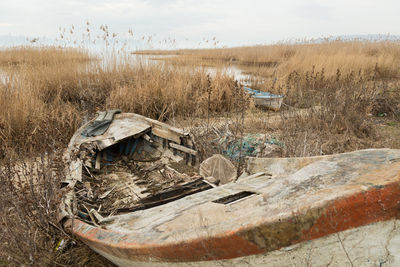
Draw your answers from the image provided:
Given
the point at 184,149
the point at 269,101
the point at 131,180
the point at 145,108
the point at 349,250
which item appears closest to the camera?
the point at 349,250

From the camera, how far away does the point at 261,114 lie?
7.81 m

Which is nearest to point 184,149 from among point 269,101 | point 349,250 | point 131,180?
point 131,180

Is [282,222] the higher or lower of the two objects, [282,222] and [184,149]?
the higher

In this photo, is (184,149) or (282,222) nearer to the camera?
(282,222)

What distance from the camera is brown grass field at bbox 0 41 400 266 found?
2812 mm

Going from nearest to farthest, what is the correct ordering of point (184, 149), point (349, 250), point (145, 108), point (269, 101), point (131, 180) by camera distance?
1. point (349, 250)
2. point (131, 180)
3. point (184, 149)
4. point (145, 108)
5. point (269, 101)

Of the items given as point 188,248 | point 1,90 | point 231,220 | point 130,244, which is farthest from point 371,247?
point 1,90

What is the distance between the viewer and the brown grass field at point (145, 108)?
2812 millimetres

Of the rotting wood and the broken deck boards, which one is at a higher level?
the broken deck boards

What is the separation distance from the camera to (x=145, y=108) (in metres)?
6.79

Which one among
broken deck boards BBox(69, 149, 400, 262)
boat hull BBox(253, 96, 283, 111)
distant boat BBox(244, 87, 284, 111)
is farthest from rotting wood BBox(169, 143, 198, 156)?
boat hull BBox(253, 96, 283, 111)

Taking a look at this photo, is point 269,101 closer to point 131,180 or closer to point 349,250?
point 131,180

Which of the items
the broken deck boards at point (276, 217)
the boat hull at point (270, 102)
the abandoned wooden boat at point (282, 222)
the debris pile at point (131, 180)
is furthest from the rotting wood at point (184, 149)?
the boat hull at point (270, 102)

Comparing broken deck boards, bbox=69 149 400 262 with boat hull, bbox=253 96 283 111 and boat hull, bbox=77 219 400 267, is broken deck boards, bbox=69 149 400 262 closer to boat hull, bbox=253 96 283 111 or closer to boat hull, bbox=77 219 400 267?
boat hull, bbox=77 219 400 267
